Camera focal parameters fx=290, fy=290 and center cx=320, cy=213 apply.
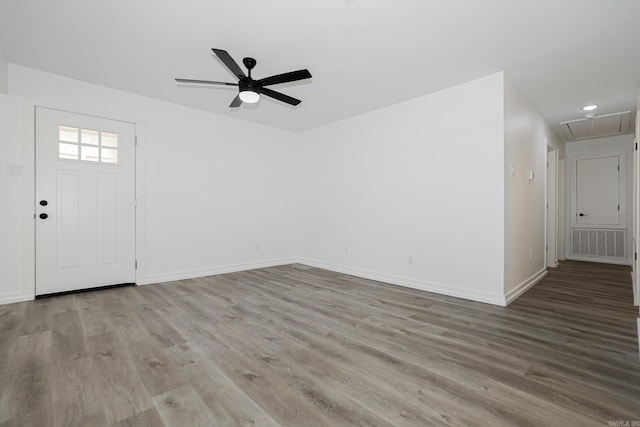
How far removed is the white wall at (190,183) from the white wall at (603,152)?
241 inches

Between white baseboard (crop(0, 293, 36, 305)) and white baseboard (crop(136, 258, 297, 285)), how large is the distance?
1.07 meters

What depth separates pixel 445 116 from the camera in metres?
3.72

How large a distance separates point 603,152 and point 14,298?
9948mm

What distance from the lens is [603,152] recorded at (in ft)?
19.7

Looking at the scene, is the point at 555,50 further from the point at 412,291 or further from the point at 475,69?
the point at 412,291

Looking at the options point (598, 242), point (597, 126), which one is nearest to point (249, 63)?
point (597, 126)

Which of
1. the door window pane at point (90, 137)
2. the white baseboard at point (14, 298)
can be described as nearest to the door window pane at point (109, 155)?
the door window pane at point (90, 137)

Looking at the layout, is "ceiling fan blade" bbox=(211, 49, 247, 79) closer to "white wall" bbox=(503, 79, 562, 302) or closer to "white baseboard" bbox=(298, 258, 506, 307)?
"white wall" bbox=(503, 79, 562, 302)

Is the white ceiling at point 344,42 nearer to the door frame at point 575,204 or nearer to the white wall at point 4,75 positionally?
the white wall at point 4,75

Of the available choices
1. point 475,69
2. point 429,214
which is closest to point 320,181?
point 429,214

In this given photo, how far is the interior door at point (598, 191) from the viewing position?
5.86 m

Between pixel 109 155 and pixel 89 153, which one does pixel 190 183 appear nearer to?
pixel 109 155

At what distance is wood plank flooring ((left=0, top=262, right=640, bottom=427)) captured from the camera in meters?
1.50

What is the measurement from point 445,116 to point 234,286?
3.61 m
